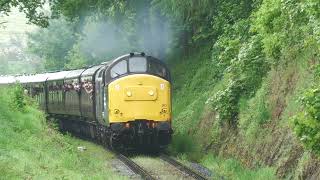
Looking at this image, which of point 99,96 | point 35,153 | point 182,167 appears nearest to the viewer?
point 35,153

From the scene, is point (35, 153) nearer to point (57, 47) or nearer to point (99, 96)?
point (99, 96)

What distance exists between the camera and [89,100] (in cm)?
2369

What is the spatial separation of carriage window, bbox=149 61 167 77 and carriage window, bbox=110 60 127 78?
860 millimetres

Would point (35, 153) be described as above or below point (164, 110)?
below

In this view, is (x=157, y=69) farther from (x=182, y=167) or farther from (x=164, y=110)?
(x=182, y=167)

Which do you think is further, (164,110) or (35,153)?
(164,110)

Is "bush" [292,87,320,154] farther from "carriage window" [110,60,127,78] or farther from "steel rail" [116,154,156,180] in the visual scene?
"carriage window" [110,60,127,78]

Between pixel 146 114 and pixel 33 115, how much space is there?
4.12 m

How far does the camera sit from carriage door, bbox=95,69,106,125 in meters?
21.2

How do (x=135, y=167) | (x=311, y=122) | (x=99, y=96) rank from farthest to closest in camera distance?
(x=99, y=96), (x=135, y=167), (x=311, y=122)

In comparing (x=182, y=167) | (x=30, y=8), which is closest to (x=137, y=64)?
(x=182, y=167)

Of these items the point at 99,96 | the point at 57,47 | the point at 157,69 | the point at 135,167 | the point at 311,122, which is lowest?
the point at 135,167

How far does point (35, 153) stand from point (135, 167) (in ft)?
9.69

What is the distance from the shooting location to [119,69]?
20953 mm
